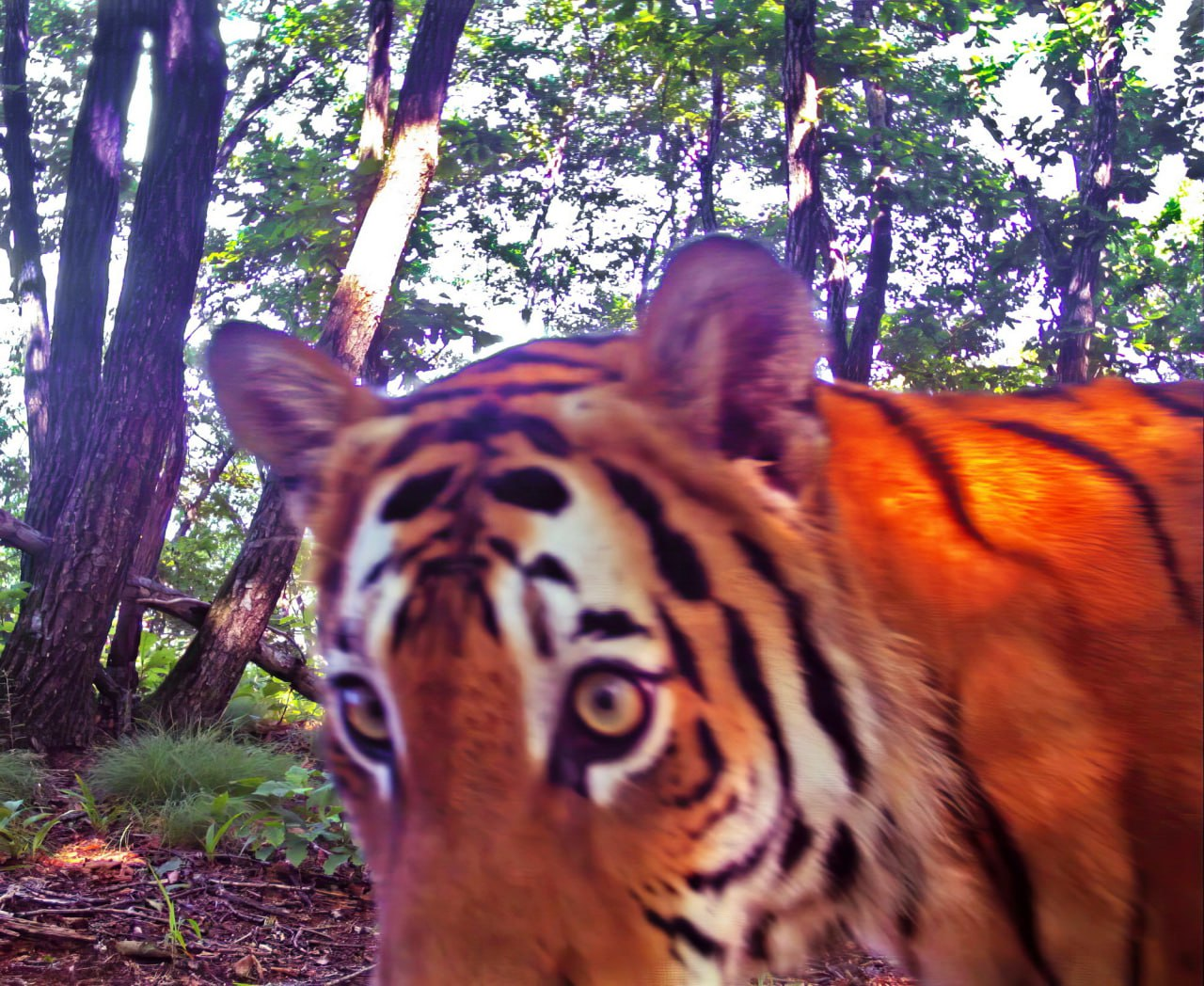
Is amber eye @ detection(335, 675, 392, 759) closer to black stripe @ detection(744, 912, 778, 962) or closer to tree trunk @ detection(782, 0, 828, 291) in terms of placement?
black stripe @ detection(744, 912, 778, 962)

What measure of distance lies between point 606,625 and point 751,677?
0.14 m

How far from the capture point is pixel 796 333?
843 millimetres

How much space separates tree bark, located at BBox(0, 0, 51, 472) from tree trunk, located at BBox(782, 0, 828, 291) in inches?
341

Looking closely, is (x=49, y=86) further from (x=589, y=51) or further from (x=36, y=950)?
(x=36, y=950)

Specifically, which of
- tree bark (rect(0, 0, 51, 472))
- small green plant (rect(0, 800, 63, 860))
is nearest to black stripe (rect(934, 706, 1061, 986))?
small green plant (rect(0, 800, 63, 860))

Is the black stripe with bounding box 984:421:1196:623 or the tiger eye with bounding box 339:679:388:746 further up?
the black stripe with bounding box 984:421:1196:623

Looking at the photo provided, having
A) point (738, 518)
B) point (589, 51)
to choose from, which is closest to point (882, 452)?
point (738, 518)

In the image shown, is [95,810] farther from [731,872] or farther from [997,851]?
[997,851]

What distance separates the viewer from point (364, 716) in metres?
0.99

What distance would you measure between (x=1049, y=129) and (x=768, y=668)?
12.4 metres

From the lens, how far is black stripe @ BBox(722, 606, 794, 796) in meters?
0.86

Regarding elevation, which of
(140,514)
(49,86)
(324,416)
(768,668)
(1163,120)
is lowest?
(768,668)

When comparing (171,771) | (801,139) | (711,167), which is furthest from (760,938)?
(711,167)

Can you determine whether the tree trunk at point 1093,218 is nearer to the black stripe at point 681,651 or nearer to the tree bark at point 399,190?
the black stripe at point 681,651
